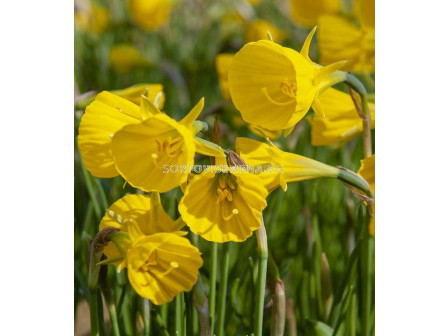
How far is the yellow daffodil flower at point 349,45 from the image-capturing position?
4.09ft

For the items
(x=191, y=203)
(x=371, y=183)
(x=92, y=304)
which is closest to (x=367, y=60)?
(x=371, y=183)

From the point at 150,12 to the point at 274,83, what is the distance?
110 cm

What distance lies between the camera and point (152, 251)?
0.92 meters

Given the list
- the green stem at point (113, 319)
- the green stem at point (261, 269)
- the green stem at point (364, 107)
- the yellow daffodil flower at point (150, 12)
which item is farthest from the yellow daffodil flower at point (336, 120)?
the yellow daffodil flower at point (150, 12)

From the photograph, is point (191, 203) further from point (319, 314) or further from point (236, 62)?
point (319, 314)

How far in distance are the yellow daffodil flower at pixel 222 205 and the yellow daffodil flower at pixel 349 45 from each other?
40cm

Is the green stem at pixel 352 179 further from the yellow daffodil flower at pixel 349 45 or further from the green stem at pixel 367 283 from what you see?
the yellow daffodil flower at pixel 349 45

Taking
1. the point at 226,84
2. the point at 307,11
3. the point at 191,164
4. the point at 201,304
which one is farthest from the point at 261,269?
the point at 307,11

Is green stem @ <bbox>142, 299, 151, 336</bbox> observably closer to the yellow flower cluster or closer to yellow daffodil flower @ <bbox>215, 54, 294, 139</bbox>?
the yellow flower cluster

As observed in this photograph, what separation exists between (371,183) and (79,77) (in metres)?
0.96

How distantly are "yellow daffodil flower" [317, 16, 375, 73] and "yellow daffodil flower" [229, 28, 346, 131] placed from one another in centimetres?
27

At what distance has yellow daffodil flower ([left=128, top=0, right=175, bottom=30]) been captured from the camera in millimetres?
1878

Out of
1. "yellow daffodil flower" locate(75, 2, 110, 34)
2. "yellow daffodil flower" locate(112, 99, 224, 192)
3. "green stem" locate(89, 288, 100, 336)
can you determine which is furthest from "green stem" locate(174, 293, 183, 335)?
"yellow daffodil flower" locate(75, 2, 110, 34)

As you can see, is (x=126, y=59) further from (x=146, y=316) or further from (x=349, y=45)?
(x=146, y=316)
